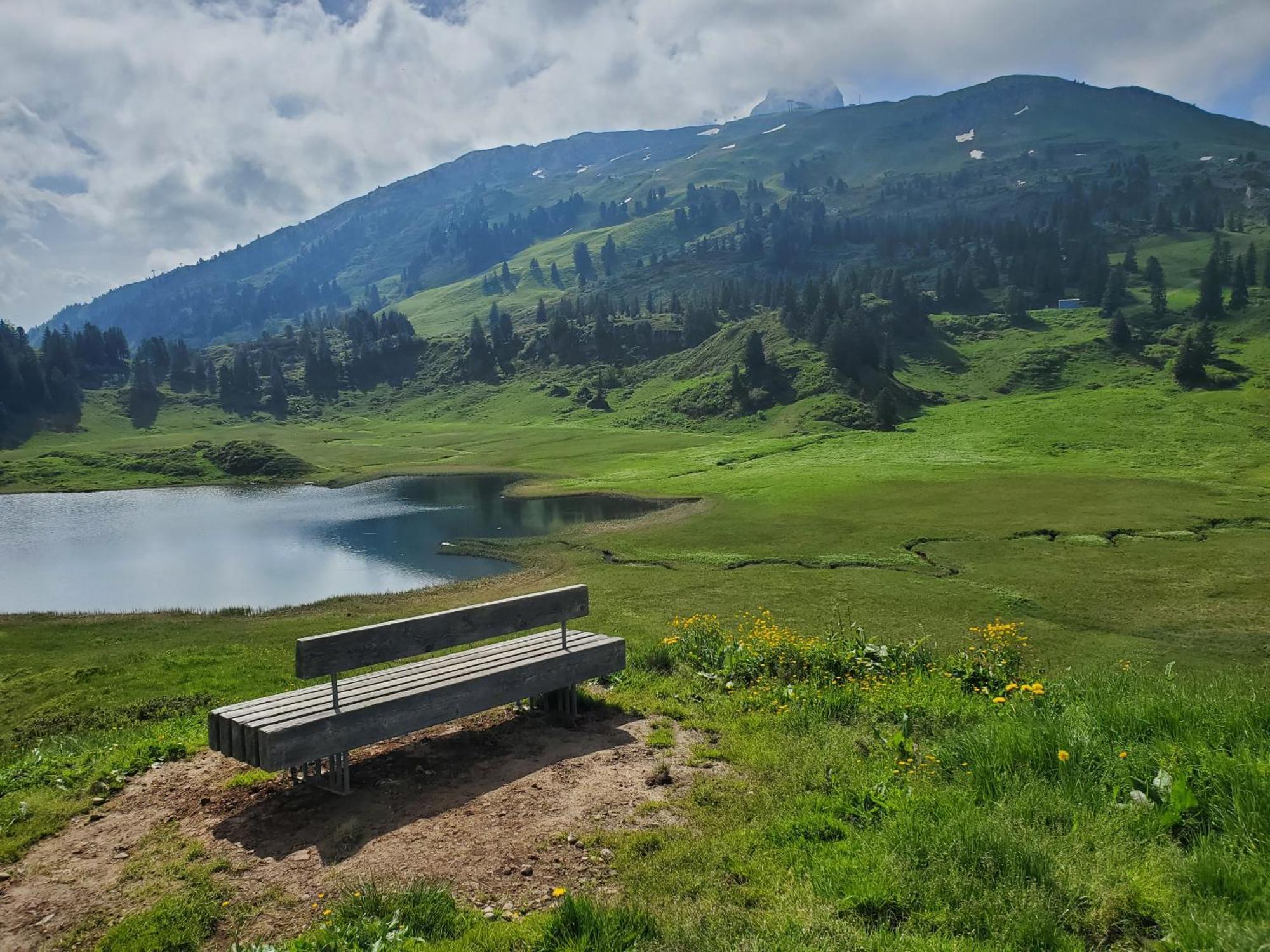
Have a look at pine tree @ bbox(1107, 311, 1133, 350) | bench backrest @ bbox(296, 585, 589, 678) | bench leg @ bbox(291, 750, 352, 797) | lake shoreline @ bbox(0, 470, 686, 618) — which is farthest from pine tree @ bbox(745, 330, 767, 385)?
bench leg @ bbox(291, 750, 352, 797)

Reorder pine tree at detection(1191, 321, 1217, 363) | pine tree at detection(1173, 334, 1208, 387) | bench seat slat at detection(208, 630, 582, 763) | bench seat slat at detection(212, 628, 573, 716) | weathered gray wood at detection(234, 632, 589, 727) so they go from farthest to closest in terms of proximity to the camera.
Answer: pine tree at detection(1191, 321, 1217, 363) < pine tree at detection(1173, 334, 1208, 387) < bench seat slat at detection(212, 628, 573, 716) < weathered gray wood at detection(234, 632, 589, 727) < bench seat slat at detection(208, 630, 582, 763)

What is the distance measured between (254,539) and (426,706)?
196 feet

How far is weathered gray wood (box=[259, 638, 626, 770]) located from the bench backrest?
2.26ft

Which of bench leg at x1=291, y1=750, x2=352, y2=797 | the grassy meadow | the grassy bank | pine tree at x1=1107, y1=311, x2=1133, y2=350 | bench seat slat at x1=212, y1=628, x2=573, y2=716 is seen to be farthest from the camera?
pine tree at x1=1107, y1=311, x2=1133, y2=350

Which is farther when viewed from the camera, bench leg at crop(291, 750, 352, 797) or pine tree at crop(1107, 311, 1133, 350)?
pine tree at crop(1107, 311, 1133, 350)

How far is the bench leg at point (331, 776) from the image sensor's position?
37.7 ft

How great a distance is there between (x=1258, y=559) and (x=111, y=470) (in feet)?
449

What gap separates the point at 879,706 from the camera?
46.6 ft

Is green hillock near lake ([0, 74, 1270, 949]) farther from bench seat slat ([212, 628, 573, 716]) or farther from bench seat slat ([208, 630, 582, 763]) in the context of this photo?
bench seat slat ([212, 628, 573, 716])

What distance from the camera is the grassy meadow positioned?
755 centimetres

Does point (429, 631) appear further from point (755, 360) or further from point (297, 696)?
point (755, 360)

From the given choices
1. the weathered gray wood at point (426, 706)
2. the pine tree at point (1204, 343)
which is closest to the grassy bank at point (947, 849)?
the weathered gray wood at point (426, 706)

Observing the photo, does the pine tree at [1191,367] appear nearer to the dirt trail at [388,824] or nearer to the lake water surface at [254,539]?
the lake water surface at [254,539]

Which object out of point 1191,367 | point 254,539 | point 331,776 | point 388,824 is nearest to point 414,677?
point 331,776
